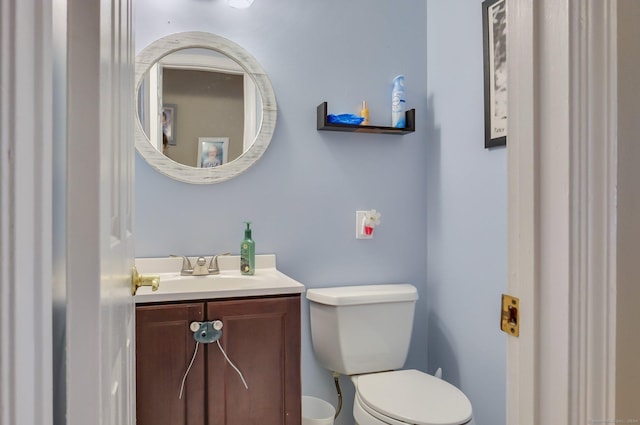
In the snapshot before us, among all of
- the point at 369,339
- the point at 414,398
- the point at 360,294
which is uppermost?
the point at 360,294

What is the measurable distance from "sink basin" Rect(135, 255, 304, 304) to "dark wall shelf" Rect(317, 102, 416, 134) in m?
0.66

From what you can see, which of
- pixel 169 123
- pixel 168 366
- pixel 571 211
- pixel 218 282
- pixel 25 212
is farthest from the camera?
pixel 169 123

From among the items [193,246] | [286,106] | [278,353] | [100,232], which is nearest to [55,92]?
[100,232]

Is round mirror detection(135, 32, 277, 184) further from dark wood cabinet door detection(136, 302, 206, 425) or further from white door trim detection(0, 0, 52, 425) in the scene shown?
white door trim detection(0, 0, 52, 425)

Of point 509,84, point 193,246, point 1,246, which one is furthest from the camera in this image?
point 193,246

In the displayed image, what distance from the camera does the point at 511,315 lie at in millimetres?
698

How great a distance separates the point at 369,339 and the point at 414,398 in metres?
0.34

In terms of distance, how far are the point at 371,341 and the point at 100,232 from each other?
4.85ft

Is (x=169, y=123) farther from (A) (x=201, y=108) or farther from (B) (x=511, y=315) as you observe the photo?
(B) (x=511, y=315)

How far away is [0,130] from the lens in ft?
1.05

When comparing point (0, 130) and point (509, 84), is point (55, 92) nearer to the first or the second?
point (0, 130)

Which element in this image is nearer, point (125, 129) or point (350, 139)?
point (125, 129)

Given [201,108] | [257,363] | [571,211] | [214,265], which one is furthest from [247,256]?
[571,211]

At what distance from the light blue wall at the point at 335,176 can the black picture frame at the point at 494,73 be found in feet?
0.27
